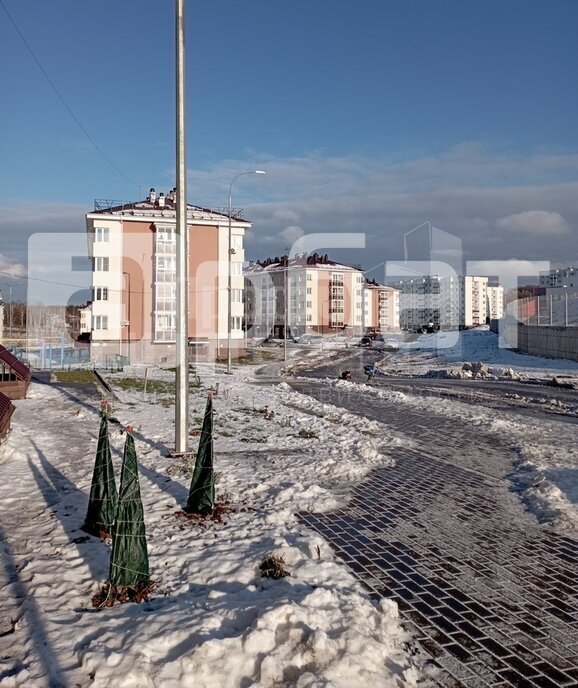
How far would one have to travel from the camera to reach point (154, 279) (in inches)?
1610

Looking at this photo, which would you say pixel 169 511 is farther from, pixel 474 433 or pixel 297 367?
pixel 297 367

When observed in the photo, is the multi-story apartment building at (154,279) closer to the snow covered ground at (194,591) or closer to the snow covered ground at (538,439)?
the snow covered ground at (538,439)

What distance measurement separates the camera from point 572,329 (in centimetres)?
3478

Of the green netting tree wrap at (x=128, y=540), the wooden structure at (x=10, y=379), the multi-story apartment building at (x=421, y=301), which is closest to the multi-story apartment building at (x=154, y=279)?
the wooden structure at (x=10, y=379)

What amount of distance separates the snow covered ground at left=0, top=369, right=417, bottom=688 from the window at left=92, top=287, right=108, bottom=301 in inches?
1169

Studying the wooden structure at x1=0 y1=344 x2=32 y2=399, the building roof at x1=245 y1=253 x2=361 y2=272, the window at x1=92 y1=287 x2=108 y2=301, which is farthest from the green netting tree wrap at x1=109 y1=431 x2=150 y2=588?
the building roof at x1=245 y1=253 x2=361 y2=272

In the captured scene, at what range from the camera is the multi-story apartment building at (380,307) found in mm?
93000

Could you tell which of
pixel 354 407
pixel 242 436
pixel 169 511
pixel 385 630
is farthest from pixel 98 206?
pixel 385 630

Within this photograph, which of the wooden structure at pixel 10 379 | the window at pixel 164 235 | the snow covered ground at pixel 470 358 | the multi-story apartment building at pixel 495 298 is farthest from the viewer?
the multi-story apartment building at pixel 495 298

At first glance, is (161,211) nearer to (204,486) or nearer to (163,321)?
(163,321)

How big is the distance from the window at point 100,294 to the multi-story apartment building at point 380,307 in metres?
55.2

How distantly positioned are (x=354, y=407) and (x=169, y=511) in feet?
35.4

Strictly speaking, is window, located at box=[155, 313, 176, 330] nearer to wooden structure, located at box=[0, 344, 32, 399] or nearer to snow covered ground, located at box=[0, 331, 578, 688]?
wooden structure, located at box=[0, 344, 32, 399]

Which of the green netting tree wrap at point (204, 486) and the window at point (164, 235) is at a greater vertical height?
the window at point (164, 235)
